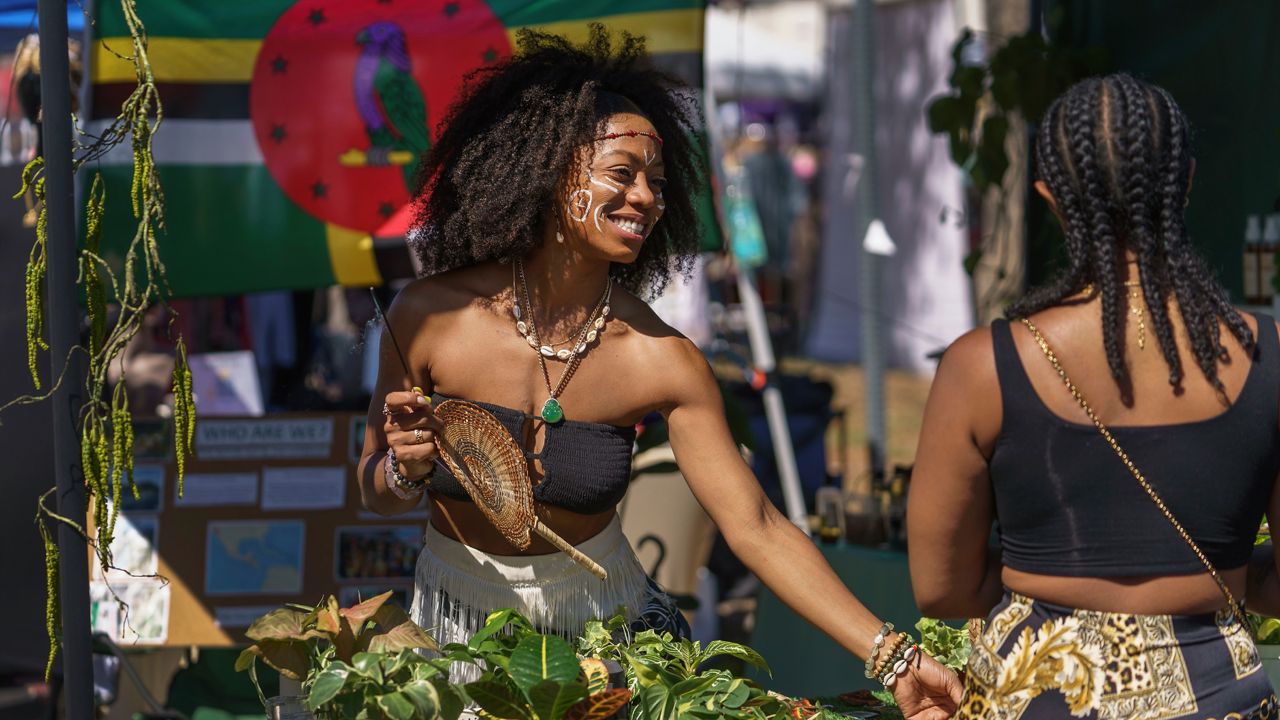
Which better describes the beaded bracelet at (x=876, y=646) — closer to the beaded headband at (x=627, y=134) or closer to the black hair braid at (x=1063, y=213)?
the black hair braid at (x=1063, y=213)

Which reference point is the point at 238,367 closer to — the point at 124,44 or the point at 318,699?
the point at 124,44

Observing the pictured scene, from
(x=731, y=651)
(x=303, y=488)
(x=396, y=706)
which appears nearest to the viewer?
(x=396, y=706)

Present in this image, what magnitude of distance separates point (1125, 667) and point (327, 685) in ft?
3.52

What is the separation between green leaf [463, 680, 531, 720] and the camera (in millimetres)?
2104

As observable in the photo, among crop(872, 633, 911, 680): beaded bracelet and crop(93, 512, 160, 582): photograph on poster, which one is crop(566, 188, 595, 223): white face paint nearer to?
crop(872, 633, 911, 680): beaded bracelet

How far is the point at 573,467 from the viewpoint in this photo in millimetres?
2535

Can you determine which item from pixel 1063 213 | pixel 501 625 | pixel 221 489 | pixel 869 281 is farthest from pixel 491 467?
pixel 869 281

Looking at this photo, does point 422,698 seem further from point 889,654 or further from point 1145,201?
point 1145,201

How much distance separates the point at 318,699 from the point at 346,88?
87.2 inches

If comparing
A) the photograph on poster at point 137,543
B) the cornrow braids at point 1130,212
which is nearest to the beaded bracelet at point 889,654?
the cornrow braids at point 1130,212

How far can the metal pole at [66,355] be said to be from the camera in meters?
2.31

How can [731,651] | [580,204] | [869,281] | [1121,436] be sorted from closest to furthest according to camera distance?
1. [1121,436]
2. [731,651]
3. [580,204]
4. [869,281]

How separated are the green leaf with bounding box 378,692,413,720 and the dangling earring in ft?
3.56

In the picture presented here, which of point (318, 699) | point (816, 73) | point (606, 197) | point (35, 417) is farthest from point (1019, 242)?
point (816, 73)
